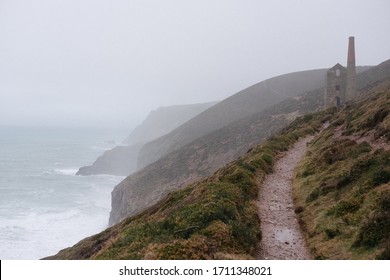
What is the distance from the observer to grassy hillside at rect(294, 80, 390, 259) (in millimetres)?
10695

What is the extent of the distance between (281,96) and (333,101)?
70.1 m

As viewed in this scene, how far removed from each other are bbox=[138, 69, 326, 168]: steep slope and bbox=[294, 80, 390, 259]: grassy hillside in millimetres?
95748

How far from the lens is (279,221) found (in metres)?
15.6

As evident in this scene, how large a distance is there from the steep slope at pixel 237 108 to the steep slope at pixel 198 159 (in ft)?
92.9

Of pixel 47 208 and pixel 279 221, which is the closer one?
pixel 279 221

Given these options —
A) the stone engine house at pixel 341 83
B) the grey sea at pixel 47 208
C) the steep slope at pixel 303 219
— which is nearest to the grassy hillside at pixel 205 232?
the steep slope at pixel 303 219

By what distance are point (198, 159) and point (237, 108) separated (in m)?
62.9

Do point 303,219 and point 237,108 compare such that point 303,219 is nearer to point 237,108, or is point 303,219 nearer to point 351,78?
point 351,78

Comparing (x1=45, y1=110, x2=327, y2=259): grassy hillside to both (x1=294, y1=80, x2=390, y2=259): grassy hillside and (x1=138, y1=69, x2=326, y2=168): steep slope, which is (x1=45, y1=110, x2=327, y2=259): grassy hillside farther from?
(x1=138, y1=69, x2=326, y2=168): steep slope

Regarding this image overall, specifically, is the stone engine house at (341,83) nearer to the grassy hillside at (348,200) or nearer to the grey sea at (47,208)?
the grassy hillside at (348,200)

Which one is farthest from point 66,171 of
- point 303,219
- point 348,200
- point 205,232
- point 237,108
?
point 348,200

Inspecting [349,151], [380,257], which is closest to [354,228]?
[380,257]

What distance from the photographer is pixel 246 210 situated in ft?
50.6

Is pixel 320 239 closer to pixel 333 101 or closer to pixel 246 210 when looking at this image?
pixel 246 210
